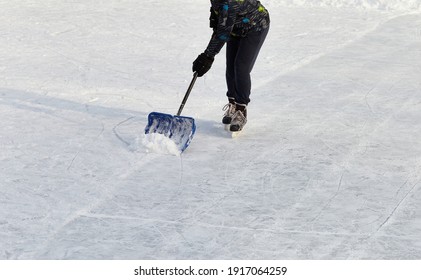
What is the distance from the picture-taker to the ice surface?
3.95 m

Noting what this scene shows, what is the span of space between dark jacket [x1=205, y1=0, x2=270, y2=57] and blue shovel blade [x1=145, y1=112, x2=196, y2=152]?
19.6 inches

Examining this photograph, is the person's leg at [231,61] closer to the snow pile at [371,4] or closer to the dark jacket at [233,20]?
the dark jacket at [233,20]

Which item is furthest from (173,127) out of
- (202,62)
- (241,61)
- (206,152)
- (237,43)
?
(237,43)

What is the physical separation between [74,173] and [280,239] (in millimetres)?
1522

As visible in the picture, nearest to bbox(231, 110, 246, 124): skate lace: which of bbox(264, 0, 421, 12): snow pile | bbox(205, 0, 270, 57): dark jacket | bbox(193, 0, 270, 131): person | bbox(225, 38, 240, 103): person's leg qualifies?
bbox(193, 0, 270, 131): person

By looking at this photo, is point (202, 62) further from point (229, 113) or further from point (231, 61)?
point (229, 113)

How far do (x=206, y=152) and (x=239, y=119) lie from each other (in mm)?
501

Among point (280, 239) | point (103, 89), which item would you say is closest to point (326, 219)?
point (280, 239)

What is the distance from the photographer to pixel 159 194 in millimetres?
4496

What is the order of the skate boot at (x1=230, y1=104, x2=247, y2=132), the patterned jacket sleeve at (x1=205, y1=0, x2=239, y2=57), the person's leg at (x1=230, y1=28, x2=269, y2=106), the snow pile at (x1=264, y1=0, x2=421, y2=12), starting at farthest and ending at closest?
the snow pile at (x1=264, y1=0, x2=421, y2=12)
the skate boot at (x1=230, y1=104, x2=247, y2=132)
the person's leg at (x1=230, y1=28, x2=269, y2=106)
the patterned jacket sleeve at (x1=205, y1=0, x2=239, y2=57)

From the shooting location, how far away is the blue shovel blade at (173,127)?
17.3 ft

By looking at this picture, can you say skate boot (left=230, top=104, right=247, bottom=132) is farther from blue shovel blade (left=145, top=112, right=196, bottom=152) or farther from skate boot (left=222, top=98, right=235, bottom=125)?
blue shovel blade (left=145, top=112, right=196, bottom=152)

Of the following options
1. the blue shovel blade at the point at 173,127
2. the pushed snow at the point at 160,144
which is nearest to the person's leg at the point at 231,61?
the blue shovel blade at the point at 173,127
